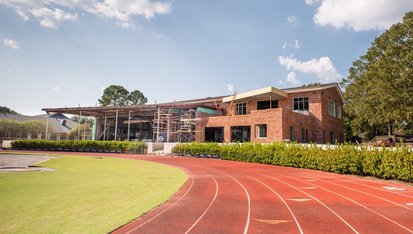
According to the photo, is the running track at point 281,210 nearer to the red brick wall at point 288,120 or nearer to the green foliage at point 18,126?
the red brick wall at point 288,120

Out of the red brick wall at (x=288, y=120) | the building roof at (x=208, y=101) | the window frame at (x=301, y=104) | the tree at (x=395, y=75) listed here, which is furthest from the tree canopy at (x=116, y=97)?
the tree at (x=395, y=75)

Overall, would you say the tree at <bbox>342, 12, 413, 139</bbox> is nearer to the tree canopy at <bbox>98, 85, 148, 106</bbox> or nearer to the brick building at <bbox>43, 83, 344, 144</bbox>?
the brick building at <bbox>43, 83, 344, 144</bbox>

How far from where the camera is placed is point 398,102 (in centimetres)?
2481

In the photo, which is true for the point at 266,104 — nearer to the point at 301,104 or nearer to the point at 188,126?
the point at 301,104

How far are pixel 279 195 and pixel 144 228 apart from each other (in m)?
5.61

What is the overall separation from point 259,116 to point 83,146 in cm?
2625

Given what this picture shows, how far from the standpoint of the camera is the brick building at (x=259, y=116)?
26.6 meters

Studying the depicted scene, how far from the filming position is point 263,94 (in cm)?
2845

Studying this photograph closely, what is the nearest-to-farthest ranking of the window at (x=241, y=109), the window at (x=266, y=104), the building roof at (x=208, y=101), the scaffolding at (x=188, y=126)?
the building roof at (x=208, y=101) → the window at (x=266, y=104) → the window at (x=241, y=109) → the scaffolding at (x=188, y=126)

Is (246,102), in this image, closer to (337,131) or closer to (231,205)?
(337,131)

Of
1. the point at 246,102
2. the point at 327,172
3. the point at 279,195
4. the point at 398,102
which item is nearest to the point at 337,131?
the point at 398,102

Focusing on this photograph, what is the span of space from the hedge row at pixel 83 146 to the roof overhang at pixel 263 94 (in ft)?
43.3

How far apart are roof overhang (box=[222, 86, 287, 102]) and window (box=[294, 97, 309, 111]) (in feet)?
6.50

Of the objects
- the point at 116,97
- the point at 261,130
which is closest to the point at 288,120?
the point at 261,130
